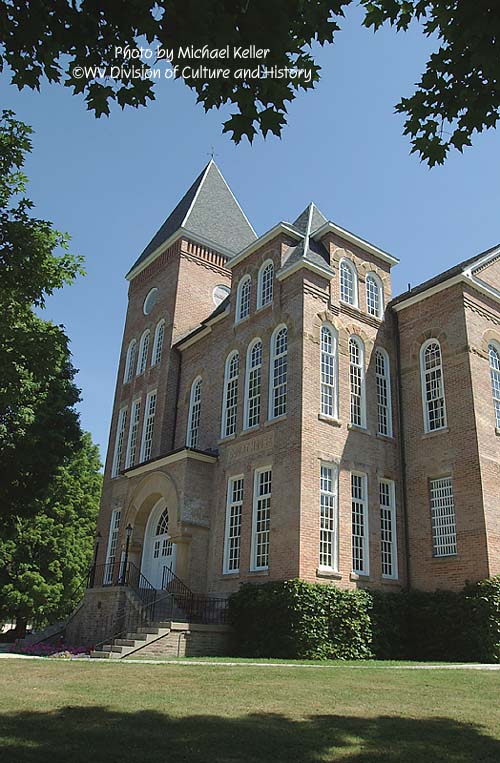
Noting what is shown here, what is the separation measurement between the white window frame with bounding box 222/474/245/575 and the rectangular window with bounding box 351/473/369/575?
11.8 ft

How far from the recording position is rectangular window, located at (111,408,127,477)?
2872 cm

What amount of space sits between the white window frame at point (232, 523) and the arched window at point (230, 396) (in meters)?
1.97

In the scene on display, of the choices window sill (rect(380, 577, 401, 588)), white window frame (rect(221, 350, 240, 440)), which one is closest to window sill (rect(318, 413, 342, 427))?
white window frame (rect(221, 350, 240, 440))

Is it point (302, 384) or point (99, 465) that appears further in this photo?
point (99, 465)

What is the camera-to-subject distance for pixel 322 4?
5762mm

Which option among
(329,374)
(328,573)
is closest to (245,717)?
(328,573)

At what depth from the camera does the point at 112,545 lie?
2648cm

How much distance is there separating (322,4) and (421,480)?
1671 cm

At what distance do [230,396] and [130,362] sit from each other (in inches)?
372

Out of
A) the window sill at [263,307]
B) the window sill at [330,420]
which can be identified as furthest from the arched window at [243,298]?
the window sill at [330,420]

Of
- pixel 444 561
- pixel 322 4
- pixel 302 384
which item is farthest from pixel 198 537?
pixel 322 4

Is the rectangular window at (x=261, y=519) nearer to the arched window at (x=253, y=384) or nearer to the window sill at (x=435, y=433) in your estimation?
the arched window at (x=253, y=384)

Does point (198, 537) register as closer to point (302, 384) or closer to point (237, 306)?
point (302, 384)

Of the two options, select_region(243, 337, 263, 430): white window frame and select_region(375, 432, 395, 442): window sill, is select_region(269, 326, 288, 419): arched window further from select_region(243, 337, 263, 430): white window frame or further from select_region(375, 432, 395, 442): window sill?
select_region(375, 432, 395, 442): window sill
